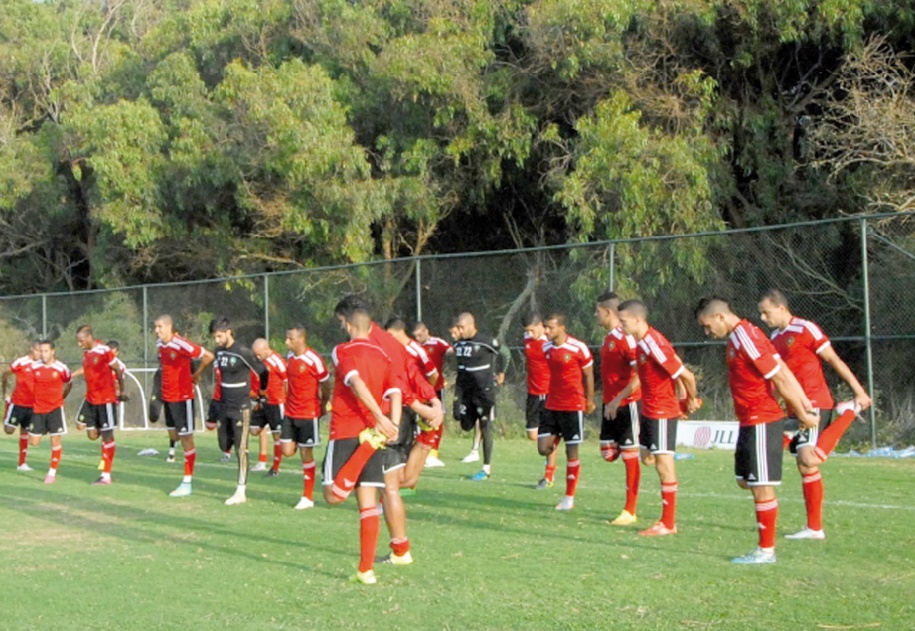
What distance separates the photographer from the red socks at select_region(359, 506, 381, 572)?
835 cm

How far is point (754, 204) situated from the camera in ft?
76.5

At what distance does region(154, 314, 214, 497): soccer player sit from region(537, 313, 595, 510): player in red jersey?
14.1ft

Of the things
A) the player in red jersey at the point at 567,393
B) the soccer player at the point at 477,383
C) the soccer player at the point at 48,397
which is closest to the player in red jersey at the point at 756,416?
the player in red jersey at the point at 567,393

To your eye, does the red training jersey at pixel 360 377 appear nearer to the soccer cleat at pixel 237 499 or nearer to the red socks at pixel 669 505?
the red socks at pixel 669 505

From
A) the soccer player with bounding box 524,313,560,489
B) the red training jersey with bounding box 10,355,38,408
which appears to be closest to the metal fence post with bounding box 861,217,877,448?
the soccer player with bounding box 524,313,560,489

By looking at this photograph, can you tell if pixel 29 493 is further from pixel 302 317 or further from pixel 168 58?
pixel 168 58

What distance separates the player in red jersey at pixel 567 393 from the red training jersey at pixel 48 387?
7643mm

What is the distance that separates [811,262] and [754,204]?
5227 mm

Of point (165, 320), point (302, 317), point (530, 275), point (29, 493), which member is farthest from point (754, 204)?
point (29, 493)

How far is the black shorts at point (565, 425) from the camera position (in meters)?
12.2

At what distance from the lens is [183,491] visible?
14062 millimetres

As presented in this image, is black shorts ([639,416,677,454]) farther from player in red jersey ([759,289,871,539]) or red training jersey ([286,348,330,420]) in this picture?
red training jersey ([286,348,330,420])

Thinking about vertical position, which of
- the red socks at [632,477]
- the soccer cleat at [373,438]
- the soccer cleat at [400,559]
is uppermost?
the soccer cleat at [373,438]

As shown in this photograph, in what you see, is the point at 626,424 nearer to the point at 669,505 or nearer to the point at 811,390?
the point at 669,505
